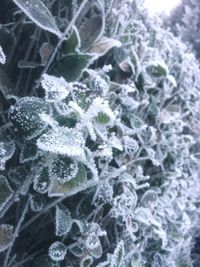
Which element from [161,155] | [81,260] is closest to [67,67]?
[81,260]

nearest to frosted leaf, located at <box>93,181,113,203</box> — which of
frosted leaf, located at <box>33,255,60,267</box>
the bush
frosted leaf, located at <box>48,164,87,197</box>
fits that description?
the bush

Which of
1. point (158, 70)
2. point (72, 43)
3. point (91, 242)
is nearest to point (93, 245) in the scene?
point (91, 242)

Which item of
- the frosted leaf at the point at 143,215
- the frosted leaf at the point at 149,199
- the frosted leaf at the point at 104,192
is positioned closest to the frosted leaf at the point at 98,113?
the frosted leaf at the point at 104,192

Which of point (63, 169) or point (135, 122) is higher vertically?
point (63, 169)

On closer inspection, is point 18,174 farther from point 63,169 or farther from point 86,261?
point 86,261

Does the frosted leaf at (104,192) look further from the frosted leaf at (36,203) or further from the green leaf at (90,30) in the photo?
the green leaf at (90,30)

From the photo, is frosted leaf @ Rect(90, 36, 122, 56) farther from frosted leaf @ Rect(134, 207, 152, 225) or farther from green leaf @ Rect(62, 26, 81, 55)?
frosted leaf @ Rect(134, 207, 152, 225)

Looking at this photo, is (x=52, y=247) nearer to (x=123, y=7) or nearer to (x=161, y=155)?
(x=123, y=7)
